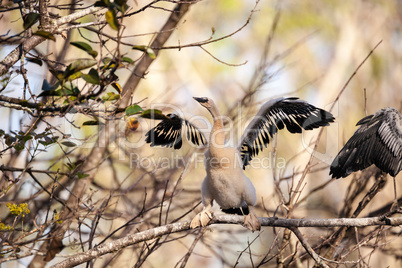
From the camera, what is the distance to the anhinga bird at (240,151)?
454cm

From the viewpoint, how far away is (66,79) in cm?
302

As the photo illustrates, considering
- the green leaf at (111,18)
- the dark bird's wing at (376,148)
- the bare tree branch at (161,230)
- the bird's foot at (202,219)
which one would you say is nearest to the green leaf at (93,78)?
the green leaf at (111,18)

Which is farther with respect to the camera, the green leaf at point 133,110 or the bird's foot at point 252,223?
the bird's foot at point 252,223

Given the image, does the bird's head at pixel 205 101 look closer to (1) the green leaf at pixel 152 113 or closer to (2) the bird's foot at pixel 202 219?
(2) the bird's foot at pixel 202 219

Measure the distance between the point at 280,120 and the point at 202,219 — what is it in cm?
130

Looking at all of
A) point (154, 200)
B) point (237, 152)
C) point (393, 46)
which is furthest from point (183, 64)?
point (237, 152)

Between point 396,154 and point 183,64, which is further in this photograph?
point 183,64

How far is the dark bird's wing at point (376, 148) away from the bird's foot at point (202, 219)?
Answer: 1381mm

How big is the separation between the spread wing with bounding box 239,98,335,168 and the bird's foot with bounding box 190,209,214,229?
0.83 meters

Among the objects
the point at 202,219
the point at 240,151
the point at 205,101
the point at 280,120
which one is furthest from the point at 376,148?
the point at 202,219

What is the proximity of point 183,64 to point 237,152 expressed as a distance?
11.2 metres

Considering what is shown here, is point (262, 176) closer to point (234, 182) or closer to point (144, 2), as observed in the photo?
point (144, 2)

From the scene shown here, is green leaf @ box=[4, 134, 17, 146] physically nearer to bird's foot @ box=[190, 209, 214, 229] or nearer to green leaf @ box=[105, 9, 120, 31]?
green leaf @ box=[105, 9, 120, 31]

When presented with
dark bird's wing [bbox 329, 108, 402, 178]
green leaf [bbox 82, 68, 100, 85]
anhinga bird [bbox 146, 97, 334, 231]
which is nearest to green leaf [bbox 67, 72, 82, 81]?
green leaf [bbox 82, 68, 100, 85]
